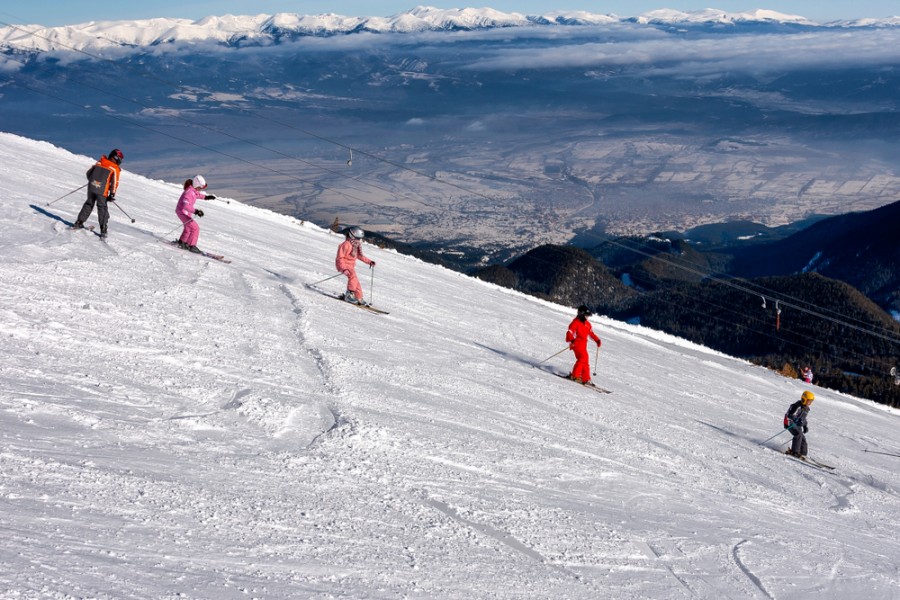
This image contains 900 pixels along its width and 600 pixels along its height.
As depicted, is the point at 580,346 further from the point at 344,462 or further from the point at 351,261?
the point at 344,462

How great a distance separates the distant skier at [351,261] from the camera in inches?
727

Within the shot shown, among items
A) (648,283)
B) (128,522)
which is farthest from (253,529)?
(648,283)

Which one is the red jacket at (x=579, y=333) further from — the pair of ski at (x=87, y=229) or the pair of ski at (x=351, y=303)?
the pair of ski at (x=87, y=229)

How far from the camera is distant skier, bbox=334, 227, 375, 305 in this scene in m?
18.5

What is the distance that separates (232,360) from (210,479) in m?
4.25

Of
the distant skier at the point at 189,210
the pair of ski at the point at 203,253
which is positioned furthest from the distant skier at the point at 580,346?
the distant skier at the point at 189,210

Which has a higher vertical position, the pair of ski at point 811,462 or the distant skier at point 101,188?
the distant skier at point 101,188

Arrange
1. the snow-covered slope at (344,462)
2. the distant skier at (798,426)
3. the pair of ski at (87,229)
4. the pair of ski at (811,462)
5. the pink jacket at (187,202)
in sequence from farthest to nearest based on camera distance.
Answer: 1. the pink jacket at (187,202)
2. the pair of ski at (87,229)
3. the distant skier at (798,426)
4. the pair of ski at (811,462)
5. the snow-covered slope at (344,462)

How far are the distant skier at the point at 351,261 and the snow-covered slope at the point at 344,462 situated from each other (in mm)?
625

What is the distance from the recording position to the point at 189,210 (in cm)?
1839

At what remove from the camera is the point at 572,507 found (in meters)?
9.18

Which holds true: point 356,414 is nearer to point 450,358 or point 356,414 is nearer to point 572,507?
point 572,507

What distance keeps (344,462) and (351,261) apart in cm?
1033

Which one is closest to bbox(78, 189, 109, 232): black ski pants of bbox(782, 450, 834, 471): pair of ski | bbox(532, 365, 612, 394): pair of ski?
bbox(532, 365, 612, 394): pair of ski
